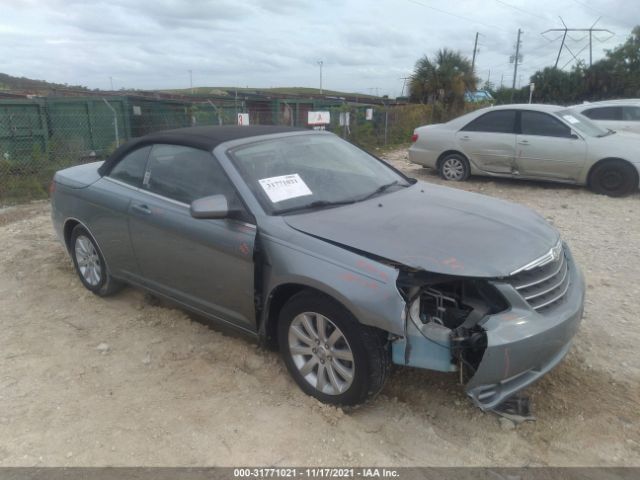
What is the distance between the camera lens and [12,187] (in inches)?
355

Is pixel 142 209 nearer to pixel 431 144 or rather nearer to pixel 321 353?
pixel 321 353

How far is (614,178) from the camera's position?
28.4 ft

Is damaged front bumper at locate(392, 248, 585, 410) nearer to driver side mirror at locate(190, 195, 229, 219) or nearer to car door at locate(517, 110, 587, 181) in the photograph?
driver side mirror at locate(190, 195, 229, 219)

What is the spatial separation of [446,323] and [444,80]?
20821mm

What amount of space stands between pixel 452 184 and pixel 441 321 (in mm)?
7438

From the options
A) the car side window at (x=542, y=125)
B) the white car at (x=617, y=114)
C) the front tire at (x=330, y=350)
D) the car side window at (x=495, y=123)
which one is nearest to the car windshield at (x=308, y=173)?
the front tire at (x=330, y=350)

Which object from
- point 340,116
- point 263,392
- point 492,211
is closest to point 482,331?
point 492,211

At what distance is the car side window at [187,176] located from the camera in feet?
11.5

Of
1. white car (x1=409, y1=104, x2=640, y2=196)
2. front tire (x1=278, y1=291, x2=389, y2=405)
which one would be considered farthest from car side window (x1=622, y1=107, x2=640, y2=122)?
front tire (x1=278, y1=291, x2=389, y2=405)

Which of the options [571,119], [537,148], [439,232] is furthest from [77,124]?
[439,232]

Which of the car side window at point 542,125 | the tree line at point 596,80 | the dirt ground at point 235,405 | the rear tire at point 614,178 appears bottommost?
the dirt ground at point 235,405

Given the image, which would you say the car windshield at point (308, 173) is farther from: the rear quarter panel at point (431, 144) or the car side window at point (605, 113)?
the car side window at point (605, 113)

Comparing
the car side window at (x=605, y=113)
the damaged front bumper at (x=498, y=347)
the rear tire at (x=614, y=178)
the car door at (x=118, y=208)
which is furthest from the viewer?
the car side window at (x=605, y=113)

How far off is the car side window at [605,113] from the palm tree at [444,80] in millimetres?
10288
